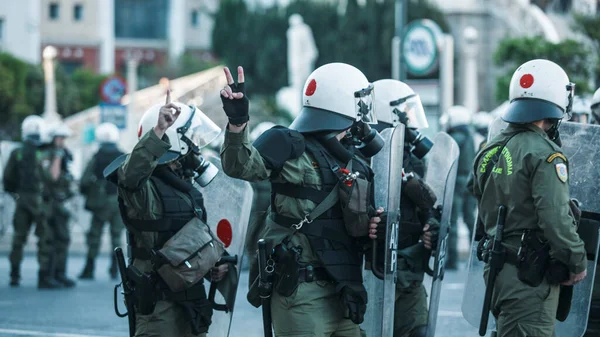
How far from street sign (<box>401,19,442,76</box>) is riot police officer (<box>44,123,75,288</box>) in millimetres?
6786

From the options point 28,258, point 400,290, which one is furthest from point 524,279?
point 28,258

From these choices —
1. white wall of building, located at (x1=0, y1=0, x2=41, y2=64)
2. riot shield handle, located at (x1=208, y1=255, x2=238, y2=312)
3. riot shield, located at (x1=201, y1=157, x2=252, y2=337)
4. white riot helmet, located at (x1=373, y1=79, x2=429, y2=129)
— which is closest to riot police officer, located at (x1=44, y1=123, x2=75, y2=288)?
white riot helmet, located at (x1=373, y1=79, x2=429, y2=129)

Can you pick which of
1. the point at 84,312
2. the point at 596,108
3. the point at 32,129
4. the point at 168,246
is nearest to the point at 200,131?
the point at 168,246

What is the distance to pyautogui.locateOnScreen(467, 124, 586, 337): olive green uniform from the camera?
524 cm

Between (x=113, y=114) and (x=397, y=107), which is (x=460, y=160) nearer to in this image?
(x=397, y=107)

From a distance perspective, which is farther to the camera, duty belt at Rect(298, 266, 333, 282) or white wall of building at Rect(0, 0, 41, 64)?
white wall of building at Rect(0, 0, 41, 64)

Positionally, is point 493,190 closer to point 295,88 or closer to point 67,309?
point 67,309

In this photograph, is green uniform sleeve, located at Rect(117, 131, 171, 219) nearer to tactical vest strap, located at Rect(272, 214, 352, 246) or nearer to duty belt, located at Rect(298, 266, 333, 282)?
tactical vest strap, located at Rect(272, 214, 352, 246)

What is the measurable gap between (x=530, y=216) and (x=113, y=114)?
52.1ft

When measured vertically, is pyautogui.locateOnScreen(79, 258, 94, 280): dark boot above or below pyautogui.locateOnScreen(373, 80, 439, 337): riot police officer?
below

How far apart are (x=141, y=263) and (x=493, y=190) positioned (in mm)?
1761

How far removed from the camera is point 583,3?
60.3ft

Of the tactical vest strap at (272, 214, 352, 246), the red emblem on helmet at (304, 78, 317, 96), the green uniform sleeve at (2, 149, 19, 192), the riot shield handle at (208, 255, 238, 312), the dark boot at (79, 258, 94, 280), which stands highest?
the red emblem on helmet at (304, 78, 317, 96)

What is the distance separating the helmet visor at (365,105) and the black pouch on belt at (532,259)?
3.02 feet
